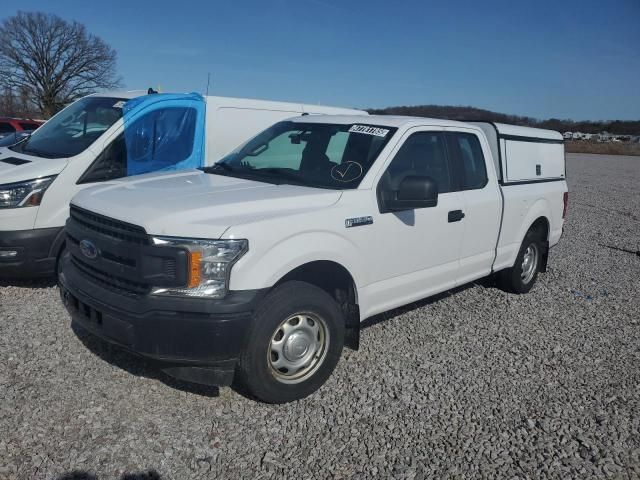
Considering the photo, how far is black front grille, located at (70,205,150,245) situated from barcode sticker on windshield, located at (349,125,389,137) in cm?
200

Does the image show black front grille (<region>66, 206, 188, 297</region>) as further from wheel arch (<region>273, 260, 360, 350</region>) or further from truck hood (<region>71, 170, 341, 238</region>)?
wheel arch (<region>273, 260, 360, 350</region>)

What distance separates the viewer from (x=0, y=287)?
18.0ft

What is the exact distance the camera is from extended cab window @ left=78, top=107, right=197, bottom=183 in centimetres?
565

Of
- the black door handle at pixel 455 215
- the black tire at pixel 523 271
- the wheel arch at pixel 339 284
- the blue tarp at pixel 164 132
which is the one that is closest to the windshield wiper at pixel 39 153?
the blue tarp at pixel 164 132

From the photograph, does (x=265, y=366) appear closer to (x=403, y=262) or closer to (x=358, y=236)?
(x=358, y=236)

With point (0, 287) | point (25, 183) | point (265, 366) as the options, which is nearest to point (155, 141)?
point (25, 183)

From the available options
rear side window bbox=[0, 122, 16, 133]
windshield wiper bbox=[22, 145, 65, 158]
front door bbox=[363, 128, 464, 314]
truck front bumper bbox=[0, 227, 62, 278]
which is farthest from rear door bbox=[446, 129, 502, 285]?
rear side window bbox=[0, 122, 16, 133]

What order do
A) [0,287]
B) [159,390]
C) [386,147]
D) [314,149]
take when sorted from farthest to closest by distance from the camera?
[0,287] → [314,149] → [386,147] → [159,390]

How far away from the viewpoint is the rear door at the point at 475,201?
4.89 metres

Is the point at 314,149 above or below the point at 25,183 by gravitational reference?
above

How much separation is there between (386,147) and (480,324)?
2.15m

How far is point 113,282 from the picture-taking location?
133 inches

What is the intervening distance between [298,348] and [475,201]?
2309 mm

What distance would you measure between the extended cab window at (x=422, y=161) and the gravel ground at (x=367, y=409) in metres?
1.41
